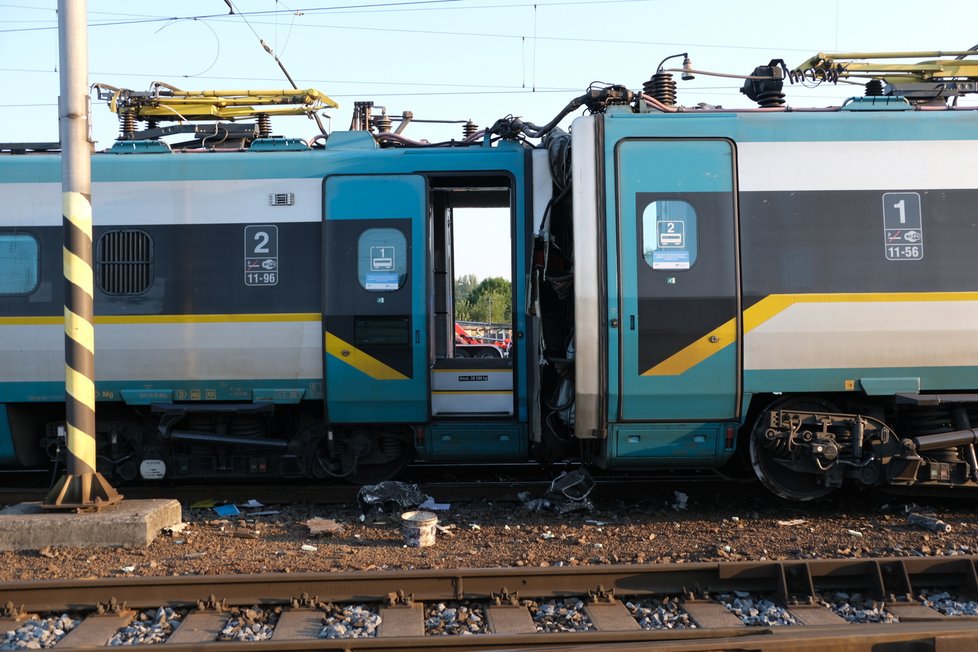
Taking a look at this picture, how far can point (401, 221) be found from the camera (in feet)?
25.1

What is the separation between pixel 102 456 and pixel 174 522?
175 cm

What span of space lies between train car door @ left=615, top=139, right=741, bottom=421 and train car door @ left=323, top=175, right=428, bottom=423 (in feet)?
6.35

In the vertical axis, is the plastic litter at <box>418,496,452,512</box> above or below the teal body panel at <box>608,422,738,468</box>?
below

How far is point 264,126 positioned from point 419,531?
469 centimetres

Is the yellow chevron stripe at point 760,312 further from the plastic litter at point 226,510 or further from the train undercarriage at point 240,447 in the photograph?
the plastic litter at point 226,510

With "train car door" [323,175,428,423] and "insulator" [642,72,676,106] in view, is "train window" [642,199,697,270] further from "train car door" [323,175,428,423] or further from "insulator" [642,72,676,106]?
"train car door" [323,175,428,423]

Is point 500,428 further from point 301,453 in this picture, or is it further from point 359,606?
point 359,606

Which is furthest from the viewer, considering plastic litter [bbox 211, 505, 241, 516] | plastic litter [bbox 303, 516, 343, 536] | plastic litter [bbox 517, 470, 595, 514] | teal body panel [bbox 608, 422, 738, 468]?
plastic litter [bbox 211, 505, 241, 516]

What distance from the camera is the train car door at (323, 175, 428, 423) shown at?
7.60 meters

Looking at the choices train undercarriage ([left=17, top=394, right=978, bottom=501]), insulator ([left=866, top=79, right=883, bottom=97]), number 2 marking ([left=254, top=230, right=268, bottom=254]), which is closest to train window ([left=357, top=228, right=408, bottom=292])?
number 2 marking ([left=254, top=230, right=268, bottom=254])

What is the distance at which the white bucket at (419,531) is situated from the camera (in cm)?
634

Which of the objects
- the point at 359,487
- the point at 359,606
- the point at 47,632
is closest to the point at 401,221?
the point at 359,487

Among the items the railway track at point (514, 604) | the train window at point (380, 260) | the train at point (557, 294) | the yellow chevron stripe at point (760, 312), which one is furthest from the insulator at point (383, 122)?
the railway track at point (514, 604)


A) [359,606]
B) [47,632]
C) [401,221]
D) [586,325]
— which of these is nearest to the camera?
[47,632]
